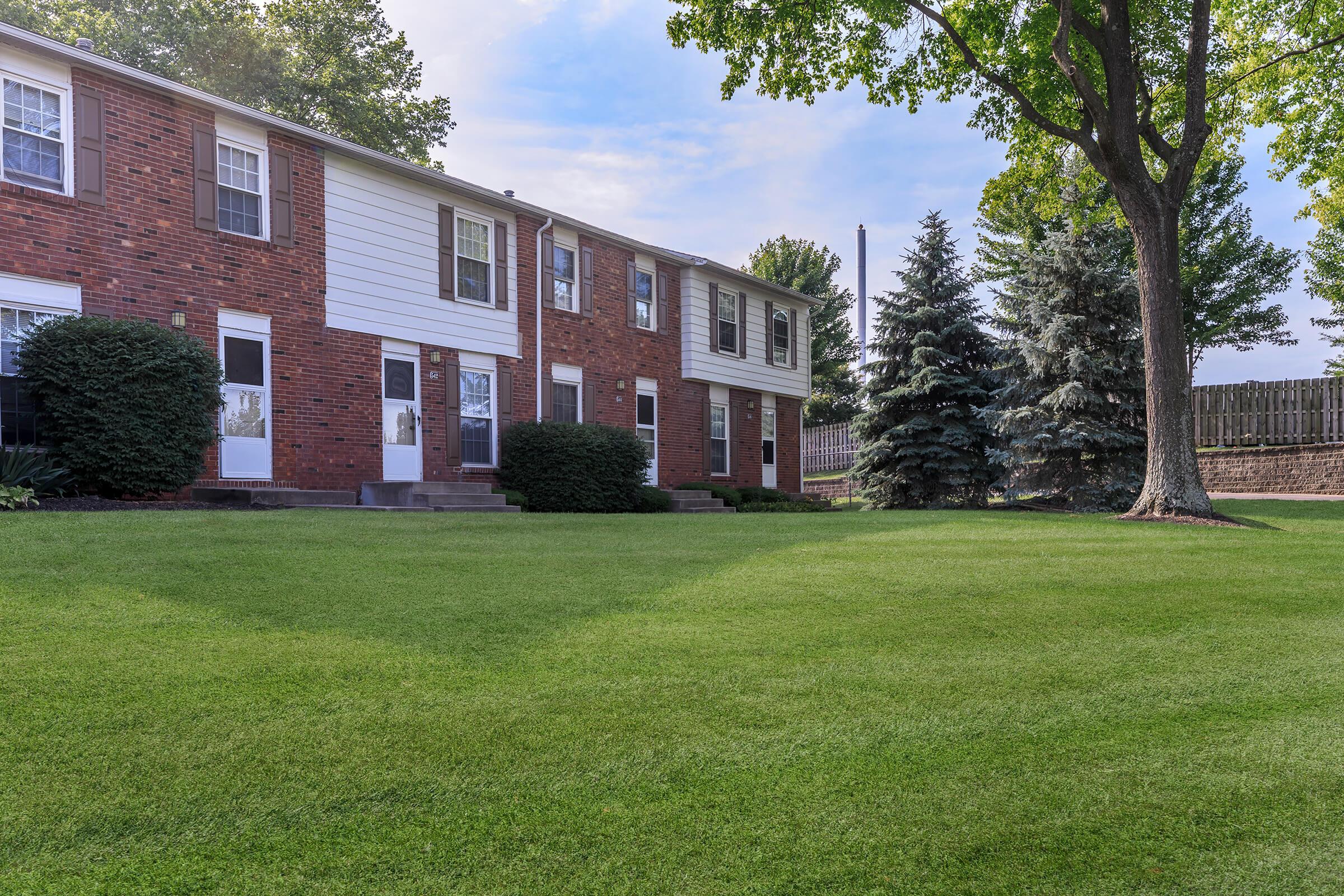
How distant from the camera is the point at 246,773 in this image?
2332 millimetres

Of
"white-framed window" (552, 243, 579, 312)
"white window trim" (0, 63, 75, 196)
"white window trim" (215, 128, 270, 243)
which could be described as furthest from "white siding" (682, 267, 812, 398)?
"white window trim" (0, 63, 75, 196)

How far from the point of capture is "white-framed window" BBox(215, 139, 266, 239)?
456 inches

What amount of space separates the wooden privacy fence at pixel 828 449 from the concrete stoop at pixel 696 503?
39.8 ft

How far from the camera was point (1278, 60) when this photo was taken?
14.2 meters

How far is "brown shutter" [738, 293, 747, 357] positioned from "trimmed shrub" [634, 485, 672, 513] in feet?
18.8

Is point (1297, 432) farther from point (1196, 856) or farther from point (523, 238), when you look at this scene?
point (1196, 856)

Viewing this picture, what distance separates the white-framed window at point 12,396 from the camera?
955 cm

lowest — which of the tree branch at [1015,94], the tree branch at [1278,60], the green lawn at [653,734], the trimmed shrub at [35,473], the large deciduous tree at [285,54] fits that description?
the green lawn at [653,734]

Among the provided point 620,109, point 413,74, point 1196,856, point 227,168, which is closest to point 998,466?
point 620,109

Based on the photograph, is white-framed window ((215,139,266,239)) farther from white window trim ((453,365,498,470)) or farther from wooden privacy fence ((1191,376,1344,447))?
wooden privacy fence ((1191,376,1344,447))

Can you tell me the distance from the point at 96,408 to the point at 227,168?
13.5 ft

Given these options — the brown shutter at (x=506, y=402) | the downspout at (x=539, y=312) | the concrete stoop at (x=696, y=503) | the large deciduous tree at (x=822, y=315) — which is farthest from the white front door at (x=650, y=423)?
the large deciduous tree at (x=822, y=315)

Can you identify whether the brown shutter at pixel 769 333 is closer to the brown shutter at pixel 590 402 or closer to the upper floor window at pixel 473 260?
the brown shutter at pixel 590 402

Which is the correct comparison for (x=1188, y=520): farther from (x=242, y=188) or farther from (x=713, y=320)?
(x=242, y=188)
